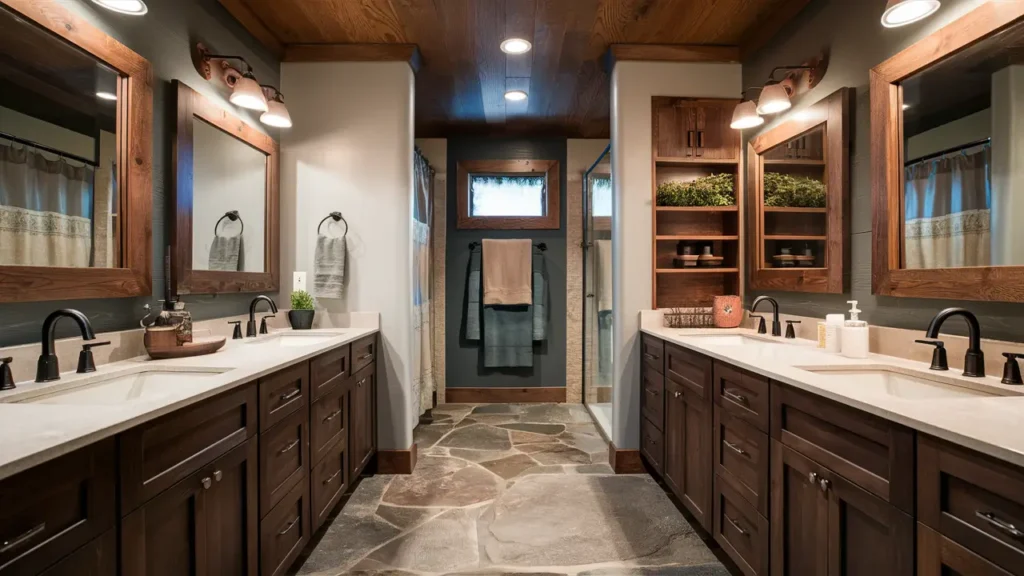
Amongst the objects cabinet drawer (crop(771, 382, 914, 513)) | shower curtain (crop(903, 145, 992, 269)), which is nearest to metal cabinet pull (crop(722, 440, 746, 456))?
cabinet drawer (crop(771, 382, 914, 513))

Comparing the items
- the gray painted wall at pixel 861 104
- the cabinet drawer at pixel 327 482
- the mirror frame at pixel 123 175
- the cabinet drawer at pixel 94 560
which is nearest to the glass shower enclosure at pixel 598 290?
the gray painted wall at pixel 861 104

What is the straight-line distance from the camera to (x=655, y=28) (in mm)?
2656

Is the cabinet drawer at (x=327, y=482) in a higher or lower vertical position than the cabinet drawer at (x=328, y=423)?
lower

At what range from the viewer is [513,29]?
2613 mm

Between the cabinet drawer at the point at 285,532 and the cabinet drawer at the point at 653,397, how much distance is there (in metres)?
1.68

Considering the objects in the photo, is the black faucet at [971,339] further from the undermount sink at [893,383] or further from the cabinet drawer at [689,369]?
the cabinet drawer at [689,369]

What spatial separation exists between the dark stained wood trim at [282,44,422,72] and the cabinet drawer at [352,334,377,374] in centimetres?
159

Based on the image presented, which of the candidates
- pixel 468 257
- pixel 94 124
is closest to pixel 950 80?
pixel 94 124

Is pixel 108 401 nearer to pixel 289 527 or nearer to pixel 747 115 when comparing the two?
pixel 289 527

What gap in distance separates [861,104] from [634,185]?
1.13 meters

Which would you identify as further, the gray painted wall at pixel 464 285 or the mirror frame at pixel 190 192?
the gray painted wall at pixel 464 285

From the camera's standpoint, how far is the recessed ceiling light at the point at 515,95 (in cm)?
347

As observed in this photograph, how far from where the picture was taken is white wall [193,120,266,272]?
2.11 meters

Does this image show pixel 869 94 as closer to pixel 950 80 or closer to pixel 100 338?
pixel 950 80
